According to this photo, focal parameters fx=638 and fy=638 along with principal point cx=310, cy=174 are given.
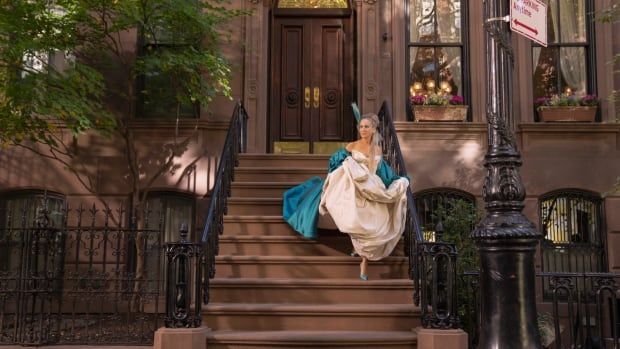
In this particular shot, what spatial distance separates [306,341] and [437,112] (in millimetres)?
5938

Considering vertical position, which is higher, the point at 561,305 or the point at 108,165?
the point at 108,165

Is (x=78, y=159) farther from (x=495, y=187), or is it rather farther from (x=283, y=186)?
(x=495, y=187)

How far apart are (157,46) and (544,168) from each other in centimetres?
679

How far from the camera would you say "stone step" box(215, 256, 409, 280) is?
296 inches

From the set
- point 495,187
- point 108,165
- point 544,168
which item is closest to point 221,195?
point 108,165

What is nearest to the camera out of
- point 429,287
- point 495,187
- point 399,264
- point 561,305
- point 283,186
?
point 495,187

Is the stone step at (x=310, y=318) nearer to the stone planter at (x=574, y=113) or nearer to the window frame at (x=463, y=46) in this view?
the window frame at (x=463, y=46)

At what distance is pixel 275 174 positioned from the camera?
9562 millimetres

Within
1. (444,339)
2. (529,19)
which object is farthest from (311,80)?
(529,19)

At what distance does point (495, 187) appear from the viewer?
4.64 meters

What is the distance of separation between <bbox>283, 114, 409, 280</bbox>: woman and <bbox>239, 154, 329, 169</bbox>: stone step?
2.07 m

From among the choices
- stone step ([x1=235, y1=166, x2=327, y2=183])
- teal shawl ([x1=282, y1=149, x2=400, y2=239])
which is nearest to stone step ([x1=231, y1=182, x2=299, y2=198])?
stone step ([x1=235, y1=166, x2=327, y2=183])

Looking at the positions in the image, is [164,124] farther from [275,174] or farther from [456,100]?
[456,100]

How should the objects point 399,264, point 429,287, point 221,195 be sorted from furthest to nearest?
point 221,195, point 399,264, point 429,287
